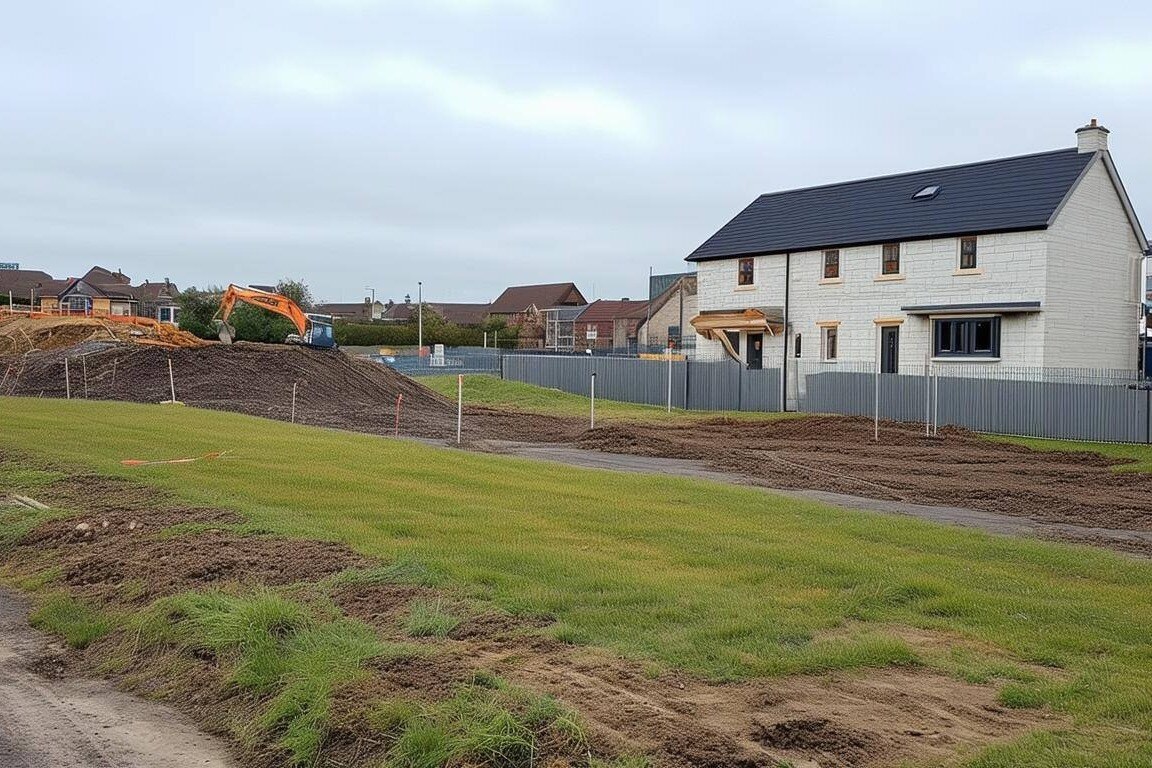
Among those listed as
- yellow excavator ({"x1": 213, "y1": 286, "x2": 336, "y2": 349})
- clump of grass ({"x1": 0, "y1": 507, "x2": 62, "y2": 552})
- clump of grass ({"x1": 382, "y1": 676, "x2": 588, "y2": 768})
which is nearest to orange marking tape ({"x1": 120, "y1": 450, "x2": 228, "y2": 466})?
clump of grass ({"x1": 0, "y1": 507, "x2": 62, "y2": 552})

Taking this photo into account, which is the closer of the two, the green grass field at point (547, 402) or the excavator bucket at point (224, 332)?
the green grass field at point (547, 402)

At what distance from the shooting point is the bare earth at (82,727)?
23.3 ft

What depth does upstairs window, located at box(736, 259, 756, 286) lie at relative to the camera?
50656 mm

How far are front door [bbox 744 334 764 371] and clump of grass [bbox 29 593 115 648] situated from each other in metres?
41.7

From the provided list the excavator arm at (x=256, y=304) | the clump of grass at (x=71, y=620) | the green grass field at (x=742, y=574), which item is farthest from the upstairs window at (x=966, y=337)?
the clump of grass at (x=71, y=620)

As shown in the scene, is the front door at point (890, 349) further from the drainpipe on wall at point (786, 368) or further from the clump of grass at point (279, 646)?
the clump of grass at point (279, 646)

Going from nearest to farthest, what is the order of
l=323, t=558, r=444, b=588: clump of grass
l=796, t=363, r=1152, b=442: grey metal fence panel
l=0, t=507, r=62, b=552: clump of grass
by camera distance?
l=323, t=558, r=444, b=588: clump of grass, l=0, t=507, r=62, b=552: clump of grass, l=796, t=363, r=1152, b=442: grey metal fence panel

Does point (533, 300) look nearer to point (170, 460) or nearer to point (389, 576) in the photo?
point (170, 460)

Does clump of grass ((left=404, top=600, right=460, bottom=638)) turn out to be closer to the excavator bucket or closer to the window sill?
the window sill

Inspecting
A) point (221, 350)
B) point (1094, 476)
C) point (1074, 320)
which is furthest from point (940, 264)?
point (221, 350)

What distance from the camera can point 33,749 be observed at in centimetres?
723

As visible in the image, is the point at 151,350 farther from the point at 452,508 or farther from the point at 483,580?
the point at 483,580

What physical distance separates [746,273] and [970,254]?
1174 cm

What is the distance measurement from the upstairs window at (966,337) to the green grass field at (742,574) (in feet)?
86.3
